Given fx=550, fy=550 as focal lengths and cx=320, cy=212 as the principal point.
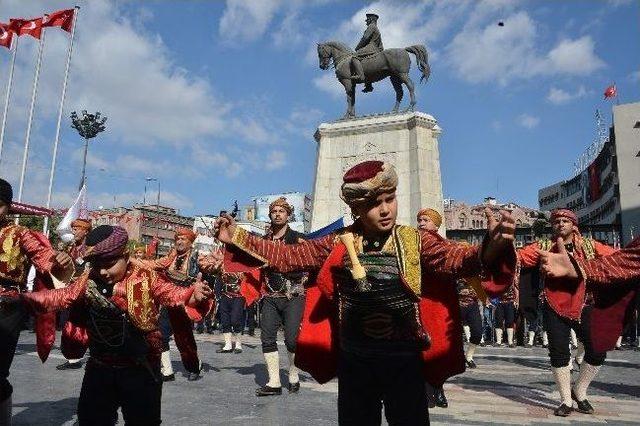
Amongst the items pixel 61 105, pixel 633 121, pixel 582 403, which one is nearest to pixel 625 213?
pixel 633 121

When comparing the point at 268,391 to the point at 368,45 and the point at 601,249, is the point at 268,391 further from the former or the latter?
the point at 368,45

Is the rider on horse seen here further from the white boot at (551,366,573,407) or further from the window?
the window

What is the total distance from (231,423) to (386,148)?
14.0 meters

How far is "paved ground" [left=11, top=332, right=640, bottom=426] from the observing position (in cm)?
567

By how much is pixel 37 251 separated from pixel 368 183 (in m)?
3.06

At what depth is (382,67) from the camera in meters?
19.0

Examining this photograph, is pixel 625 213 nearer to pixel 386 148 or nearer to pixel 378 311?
pixel 386 148

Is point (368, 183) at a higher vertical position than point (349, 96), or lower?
lower

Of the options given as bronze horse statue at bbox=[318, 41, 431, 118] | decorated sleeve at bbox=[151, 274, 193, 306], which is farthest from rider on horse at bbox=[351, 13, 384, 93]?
decorated sleeve at bbox=[151, 274, 193, 306]

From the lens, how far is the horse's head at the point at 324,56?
20.0 m

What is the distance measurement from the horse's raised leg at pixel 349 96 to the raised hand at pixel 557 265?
16736 millimetres

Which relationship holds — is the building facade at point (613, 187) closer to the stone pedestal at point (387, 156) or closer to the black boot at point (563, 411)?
the stone pedestal at point (387, 156)

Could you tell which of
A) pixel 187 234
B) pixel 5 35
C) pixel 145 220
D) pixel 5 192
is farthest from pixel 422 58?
pixel 145 220

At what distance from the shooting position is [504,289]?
9.14 ft
